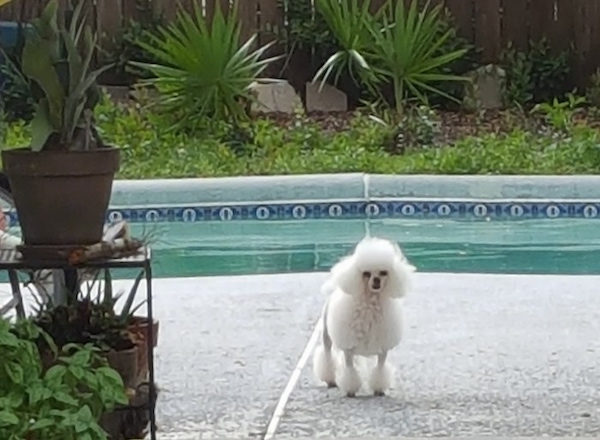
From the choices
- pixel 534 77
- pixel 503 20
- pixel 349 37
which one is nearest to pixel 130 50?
pixel 349 37

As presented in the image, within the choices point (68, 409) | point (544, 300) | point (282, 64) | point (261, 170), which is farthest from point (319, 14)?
point (68, 409)

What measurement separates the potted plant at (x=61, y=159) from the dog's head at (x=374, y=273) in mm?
1072

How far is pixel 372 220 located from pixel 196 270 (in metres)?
1.42

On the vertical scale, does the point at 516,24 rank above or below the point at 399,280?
above

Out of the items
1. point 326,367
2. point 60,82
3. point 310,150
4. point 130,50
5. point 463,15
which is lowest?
point 310,150

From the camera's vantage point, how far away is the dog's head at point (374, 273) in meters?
3.69

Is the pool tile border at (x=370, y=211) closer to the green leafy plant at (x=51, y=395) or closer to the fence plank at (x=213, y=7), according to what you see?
the fence plank at (x=213, y=7)

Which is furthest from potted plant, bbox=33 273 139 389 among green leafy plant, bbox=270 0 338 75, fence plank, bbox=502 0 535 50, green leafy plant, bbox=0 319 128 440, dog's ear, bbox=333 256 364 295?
fence plank, bbox=502 0 535 50

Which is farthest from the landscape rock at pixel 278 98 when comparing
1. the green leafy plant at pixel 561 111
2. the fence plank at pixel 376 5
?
the green leafy plant at pixel 561 111

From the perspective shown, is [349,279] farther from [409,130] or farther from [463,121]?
[463,121]

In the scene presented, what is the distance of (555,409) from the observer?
345cm

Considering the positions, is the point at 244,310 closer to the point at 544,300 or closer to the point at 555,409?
the point at 544,300

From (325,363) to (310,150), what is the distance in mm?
5018

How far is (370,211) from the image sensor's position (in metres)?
7.81
